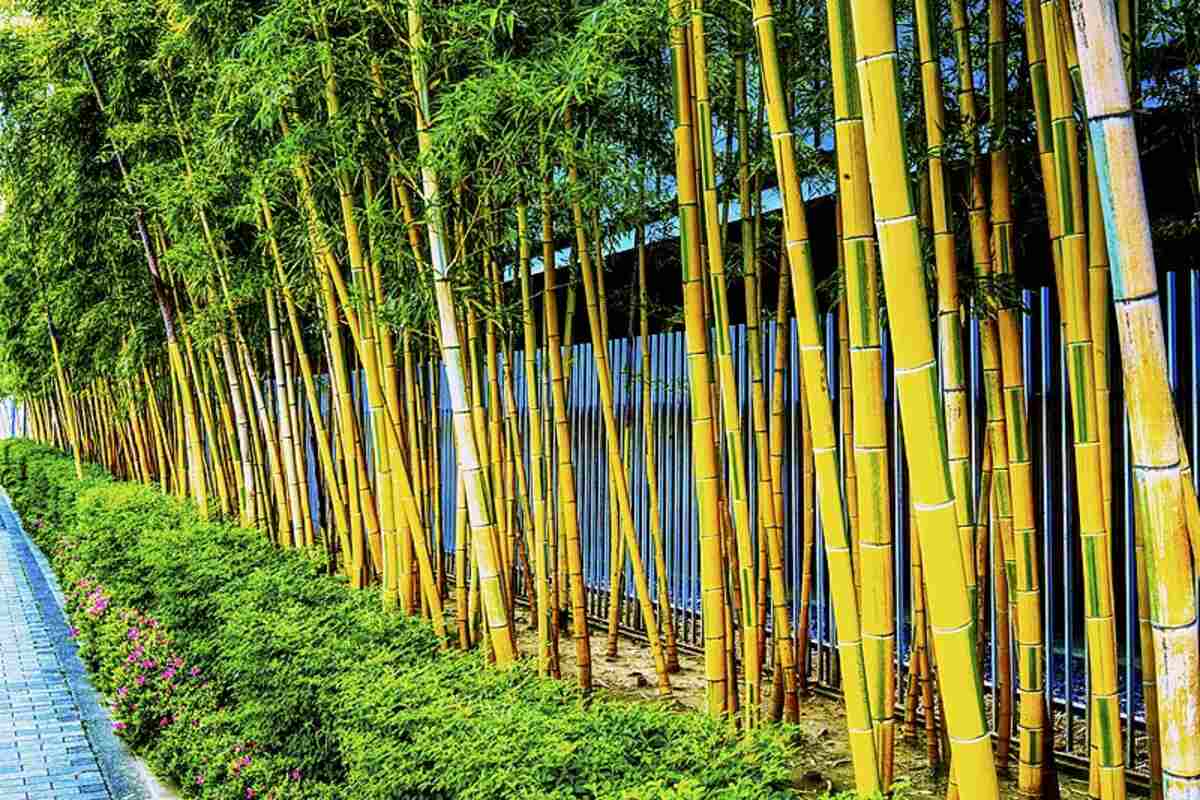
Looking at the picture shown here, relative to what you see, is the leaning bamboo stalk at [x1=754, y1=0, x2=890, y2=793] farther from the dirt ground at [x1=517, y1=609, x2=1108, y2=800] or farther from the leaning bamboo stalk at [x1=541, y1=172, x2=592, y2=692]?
the leaning bamboo stalk at [x1=541, y1=172, x2=592, y2=692]

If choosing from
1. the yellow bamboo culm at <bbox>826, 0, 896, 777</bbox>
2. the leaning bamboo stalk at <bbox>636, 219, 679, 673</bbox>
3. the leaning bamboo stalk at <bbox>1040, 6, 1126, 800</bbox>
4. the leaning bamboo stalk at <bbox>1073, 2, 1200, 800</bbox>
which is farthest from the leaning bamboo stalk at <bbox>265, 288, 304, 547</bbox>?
the leaning bamboo stalk at <bbox>1073, 2, 1200, 800</bbox>

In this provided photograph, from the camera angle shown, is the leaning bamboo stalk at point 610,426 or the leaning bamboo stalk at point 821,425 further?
the leaning bamboo stalk at point 610,426

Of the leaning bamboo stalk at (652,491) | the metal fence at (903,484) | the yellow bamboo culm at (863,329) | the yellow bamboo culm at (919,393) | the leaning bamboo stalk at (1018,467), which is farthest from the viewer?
the leaning bamboo stalk at (652,491)

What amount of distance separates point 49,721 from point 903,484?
13.0 ft

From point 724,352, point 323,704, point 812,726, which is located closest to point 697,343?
point 724,352

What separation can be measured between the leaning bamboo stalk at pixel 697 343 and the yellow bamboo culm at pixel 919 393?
1055 mm

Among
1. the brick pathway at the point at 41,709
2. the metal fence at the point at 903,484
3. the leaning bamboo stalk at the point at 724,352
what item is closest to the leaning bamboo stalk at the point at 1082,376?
the leaning bamboo stalk at the point at 724,352

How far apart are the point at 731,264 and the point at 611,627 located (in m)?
1.73

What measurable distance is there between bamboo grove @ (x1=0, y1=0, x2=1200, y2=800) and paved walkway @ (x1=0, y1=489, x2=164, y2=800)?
4.28ft

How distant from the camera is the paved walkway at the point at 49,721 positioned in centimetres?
422

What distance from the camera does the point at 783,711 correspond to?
345 cm

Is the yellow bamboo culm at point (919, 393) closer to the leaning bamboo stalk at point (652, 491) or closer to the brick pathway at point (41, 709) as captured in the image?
the leaning bamboo stalk at point (652, 491)

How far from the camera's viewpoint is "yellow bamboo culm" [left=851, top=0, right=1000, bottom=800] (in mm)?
1618

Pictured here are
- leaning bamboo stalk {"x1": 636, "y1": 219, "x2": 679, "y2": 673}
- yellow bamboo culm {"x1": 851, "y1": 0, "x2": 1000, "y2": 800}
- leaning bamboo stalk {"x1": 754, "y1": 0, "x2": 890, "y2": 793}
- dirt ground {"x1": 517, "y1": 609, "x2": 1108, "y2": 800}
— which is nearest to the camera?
yellow bamboo culm {"x1": 851, "y1": 0, "x2": 1000, "y2": 800}
